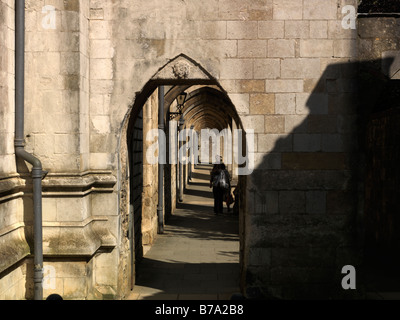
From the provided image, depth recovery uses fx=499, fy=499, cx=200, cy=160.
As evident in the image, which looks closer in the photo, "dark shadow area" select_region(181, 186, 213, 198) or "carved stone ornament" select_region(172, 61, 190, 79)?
"carved stone ornament" select_region(172, 61, 190, 79)

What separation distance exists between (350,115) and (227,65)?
1.63 metres

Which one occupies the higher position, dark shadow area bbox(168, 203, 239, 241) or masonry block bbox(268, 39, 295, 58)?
masonry block bbox(268, 39, 295, 58)

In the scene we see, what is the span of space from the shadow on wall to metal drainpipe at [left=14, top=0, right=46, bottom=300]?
2.47 meters

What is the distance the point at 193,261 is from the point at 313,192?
360 centimetres

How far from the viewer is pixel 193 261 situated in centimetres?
908

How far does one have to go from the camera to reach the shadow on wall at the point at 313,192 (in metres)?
6.12

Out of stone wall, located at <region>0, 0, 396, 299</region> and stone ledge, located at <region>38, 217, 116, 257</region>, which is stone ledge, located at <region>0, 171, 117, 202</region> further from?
stone ledge, located at <region>38, 217, 116, 257</region>

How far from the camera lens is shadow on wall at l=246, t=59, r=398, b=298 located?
612 cm

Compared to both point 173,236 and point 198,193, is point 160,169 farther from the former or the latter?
point 198,193

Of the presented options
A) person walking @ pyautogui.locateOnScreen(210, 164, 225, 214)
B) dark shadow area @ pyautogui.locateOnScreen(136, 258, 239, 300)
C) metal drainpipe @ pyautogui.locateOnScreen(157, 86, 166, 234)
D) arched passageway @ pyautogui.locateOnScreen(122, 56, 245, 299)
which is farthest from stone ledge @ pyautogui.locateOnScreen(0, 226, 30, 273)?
person walking @ pyautogui.locateOnScreen(210, 164, 225, 214)

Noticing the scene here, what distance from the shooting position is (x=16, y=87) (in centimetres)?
552

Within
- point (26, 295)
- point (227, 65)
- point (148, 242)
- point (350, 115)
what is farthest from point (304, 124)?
point (148, 242)

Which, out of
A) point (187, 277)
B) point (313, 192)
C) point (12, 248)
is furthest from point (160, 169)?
point (12, 248)

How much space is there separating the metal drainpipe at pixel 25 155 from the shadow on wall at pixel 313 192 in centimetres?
247
